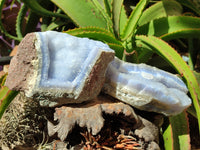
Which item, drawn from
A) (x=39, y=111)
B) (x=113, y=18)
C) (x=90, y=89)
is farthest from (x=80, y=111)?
(x=113, y=18)

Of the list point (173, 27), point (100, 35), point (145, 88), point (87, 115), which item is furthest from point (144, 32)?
point (87, 115)

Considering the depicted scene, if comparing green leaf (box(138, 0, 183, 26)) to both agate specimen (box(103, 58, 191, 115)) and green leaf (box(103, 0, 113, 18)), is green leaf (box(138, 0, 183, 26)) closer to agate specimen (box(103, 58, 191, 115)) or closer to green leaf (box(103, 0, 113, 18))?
green leaf (box(103, 0, 113, 18))

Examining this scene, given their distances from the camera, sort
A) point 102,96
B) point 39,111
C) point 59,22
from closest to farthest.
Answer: point 102,96 < point 39,111 < point 59,22

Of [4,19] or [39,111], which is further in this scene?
[4,19]

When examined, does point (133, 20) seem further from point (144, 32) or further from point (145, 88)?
point (145, 88)

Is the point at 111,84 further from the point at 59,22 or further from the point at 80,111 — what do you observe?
the point at 59,22

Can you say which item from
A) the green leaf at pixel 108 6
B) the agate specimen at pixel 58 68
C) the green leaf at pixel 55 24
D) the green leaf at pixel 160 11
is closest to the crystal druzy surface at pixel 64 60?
the agate specimen at pixel 58 68

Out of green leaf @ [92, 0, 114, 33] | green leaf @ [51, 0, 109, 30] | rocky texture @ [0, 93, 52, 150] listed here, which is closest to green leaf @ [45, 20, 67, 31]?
green leaf @ [51, 0, 109, 30]

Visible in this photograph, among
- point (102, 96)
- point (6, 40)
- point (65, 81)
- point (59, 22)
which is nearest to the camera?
point (65, 81)
